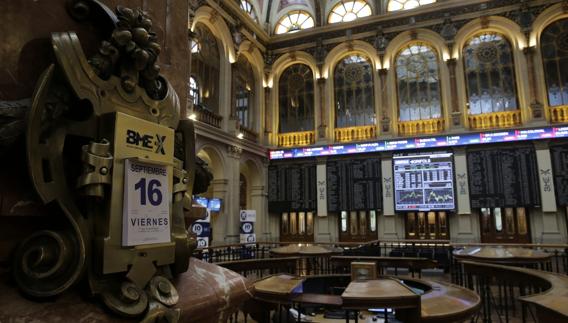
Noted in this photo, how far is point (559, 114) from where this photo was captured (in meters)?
12.2

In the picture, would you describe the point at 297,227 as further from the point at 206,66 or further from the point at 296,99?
the point at 206,66

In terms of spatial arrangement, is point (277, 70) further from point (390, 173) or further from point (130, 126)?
point (130, 126)

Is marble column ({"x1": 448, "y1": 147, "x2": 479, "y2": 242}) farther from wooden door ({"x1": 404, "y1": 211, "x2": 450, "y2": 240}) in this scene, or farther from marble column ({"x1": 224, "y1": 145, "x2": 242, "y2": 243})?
marble column ({"x1": 224, "y1": 145, "x2": 242, "y2": 243})

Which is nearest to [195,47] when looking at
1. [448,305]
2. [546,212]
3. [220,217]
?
[220,217]

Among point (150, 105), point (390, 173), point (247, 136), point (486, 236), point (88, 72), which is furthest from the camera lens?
point (247, 136)

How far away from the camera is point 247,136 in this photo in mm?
14438

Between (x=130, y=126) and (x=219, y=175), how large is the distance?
39.3 feet

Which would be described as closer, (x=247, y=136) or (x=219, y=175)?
(x=219, y=175)

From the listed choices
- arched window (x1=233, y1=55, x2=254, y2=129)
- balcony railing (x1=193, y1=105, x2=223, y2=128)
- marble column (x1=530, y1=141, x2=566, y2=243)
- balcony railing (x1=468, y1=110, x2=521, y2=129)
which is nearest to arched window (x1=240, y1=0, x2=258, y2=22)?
arched window (x1=233, y1=55, x2=254, y2=129)

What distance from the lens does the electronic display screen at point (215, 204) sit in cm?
1174

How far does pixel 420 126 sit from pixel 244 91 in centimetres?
710

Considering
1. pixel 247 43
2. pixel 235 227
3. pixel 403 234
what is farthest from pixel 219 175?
pixel 403 234

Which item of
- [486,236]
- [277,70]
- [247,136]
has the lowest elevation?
[486,236]

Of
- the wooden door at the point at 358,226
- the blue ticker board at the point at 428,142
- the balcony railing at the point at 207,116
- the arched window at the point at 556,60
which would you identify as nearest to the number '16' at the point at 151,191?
the balcony railing at the point at 207,116
